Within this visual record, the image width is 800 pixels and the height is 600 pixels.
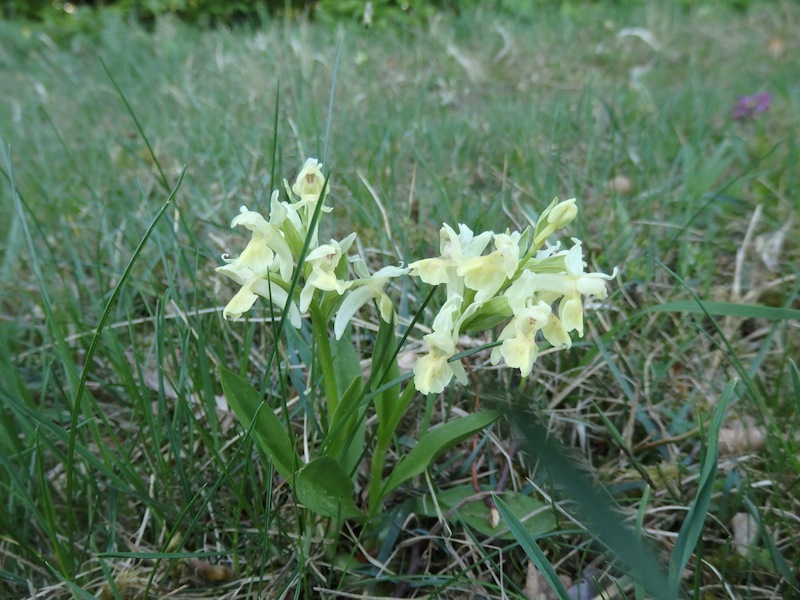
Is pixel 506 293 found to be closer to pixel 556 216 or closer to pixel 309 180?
pixel 556 216

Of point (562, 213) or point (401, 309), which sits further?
point (401, 309)

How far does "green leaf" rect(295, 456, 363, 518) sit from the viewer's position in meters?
0.76

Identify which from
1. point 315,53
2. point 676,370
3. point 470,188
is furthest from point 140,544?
point 315,53

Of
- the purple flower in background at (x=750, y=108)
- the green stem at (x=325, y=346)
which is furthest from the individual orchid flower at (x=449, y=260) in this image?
the purple flower in background at (x=750, y=108)

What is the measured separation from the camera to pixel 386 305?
792 mm

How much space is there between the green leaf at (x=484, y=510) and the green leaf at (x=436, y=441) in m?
0.10

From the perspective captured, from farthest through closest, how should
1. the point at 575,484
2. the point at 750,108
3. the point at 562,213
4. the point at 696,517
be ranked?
the point at 750,108
the point at 562,213
the point at 696,517
the point at 575,484

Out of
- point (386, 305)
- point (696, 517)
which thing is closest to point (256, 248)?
point (386, 305)

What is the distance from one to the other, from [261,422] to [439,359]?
10.3 inches

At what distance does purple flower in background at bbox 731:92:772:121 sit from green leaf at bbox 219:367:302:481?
2.02 metres

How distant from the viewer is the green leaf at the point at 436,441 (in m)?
0.77

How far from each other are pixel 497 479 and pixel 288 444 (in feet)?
1.20

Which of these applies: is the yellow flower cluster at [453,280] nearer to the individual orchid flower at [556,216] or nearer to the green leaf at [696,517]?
the individual orchid flower at [556,216]

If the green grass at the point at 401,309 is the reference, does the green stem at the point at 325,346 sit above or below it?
above
